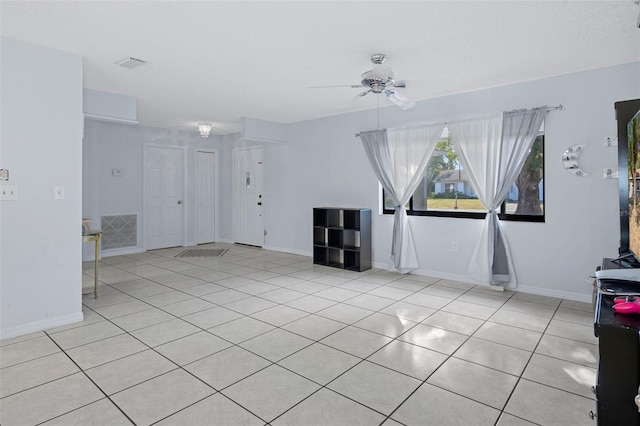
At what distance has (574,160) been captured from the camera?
384cm

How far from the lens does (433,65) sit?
12.0ft

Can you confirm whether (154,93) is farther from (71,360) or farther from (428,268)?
(428,268)

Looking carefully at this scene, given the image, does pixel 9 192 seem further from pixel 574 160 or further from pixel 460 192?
pixel 574 160

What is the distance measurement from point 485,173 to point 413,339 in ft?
8.18

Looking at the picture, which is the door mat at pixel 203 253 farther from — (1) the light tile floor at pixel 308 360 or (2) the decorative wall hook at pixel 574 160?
(2) the decorative wall hook at pixel 574 160

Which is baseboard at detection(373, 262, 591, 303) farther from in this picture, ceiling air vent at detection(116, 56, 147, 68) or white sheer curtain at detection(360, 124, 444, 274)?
ceiling air vent at detection(116, 56, 147, 68)

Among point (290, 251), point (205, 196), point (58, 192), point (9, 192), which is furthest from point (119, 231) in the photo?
point (9, 192)

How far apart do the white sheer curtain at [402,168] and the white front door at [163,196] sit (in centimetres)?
453

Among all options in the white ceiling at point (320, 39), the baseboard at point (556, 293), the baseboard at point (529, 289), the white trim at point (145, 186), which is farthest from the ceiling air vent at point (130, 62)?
the baseboard at point (556, 293)

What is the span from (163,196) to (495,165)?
627 cm

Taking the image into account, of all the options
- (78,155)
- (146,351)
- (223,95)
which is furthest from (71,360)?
(223,95)

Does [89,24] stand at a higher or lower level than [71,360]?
higher

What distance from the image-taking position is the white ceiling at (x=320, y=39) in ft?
8.29

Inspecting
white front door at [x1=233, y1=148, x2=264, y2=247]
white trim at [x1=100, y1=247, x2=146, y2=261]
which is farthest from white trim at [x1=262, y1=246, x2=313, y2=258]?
white trim at [x1=100, y1=247, x2=146, y2=261]
